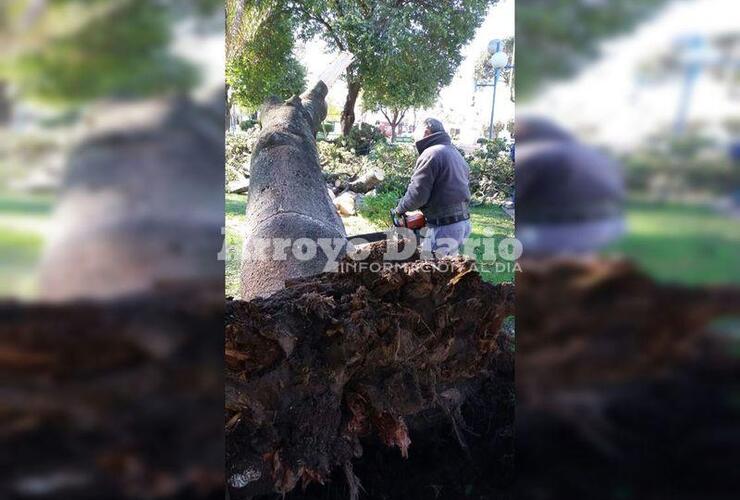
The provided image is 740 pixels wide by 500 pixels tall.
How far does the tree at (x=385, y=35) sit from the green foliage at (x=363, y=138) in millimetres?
44

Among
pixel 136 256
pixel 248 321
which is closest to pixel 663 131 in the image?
pixel 136 256

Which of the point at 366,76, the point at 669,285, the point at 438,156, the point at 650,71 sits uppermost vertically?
the point at 366,76

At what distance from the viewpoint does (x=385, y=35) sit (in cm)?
273

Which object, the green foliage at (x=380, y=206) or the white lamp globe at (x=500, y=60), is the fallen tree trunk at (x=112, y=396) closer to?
the white lamp globe at (x=500, y=60)

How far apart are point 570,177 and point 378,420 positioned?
1.78 m

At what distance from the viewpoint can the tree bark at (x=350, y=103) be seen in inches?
104

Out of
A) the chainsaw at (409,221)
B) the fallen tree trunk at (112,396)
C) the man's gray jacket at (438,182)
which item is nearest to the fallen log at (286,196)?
the chainsaw at (409,221)

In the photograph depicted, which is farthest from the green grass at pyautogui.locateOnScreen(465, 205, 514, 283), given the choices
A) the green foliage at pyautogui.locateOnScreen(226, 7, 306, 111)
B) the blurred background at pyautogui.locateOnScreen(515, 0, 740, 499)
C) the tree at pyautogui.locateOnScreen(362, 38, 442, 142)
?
the blurred background at pyautogui.locateOnScreen(515, 0, 740, 499)

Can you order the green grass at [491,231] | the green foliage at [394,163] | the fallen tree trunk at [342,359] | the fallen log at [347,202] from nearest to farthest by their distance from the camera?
the fallen tree trunk at [342,359] → the green grass at [491,231] → the green foliage at [394,163] → the fallen log at [347,202]

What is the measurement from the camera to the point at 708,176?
1.85 feet

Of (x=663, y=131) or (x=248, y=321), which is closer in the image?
(x=663, y=131)

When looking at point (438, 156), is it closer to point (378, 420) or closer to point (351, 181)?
point (351, 181)

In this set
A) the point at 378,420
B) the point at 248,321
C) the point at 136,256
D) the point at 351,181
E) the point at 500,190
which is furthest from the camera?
the point at 351,181

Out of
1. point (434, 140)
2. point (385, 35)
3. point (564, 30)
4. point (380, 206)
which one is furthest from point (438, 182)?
point (564, 30)
